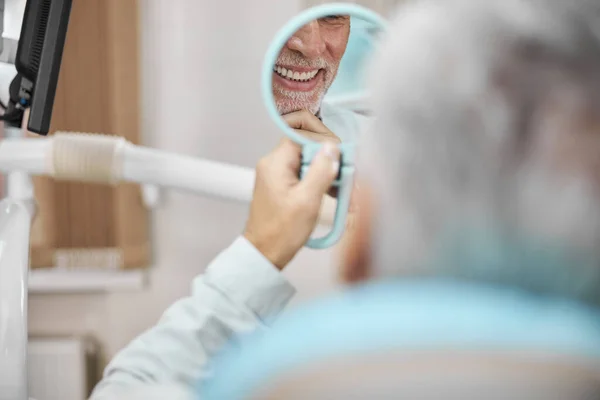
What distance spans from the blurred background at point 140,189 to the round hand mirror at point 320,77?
0.27 meters

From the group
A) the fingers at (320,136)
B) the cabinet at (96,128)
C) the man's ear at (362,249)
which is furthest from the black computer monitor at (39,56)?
the man's ear at (362,249)

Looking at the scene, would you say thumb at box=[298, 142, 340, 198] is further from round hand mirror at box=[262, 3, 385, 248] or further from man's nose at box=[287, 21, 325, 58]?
man's nose at box=[287, 21, 325, 58]

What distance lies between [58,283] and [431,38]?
1.03 m

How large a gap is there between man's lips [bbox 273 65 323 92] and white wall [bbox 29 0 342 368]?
276mm

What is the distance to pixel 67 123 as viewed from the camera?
3.37ft

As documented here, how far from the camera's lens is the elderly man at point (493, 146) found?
0.87 ft

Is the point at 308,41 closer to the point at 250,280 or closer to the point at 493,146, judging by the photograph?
the point at 250,280

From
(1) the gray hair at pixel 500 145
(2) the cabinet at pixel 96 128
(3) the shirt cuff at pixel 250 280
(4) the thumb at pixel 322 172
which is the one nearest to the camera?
(1) the gray hair at pixel 500 145

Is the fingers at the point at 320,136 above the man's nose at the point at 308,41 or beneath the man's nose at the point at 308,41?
beneath

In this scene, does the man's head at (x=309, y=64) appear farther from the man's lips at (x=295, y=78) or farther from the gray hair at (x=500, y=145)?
the gray hair at (x=500, y=145)

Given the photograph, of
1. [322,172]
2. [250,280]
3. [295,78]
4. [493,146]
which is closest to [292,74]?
[295,78]

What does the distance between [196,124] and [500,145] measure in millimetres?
864

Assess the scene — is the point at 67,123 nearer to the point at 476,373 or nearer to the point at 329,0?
the point at 329,0

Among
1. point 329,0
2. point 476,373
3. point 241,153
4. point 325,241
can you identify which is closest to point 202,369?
point 325,241
